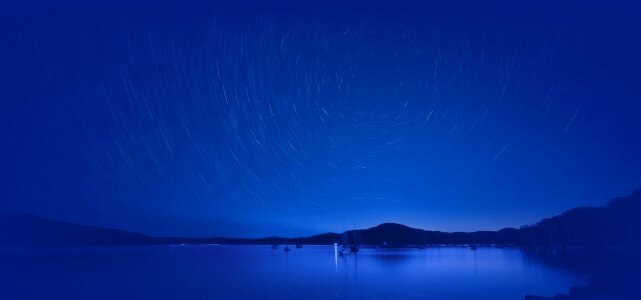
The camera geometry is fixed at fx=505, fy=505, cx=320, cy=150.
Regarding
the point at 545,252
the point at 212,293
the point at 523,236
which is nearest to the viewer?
the point at 212,293

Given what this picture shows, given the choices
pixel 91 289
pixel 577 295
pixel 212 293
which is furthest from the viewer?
pixel 91 289

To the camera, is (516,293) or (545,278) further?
(545,278)

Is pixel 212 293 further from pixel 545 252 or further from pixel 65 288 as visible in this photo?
pixel 545 252

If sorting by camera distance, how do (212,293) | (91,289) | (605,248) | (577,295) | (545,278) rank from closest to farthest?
(577,295) → (212,293) → (91,289) → (545,278) → (605,248)

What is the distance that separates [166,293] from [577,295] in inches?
1242

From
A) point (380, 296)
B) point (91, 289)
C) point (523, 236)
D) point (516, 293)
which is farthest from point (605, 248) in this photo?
point (523, 236)

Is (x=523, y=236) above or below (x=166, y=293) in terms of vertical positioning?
above

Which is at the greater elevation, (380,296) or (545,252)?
(545,252)

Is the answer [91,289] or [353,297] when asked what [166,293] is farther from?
→ [353,297]

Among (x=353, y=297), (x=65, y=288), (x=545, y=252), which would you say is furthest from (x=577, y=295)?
(x=545, y=252)

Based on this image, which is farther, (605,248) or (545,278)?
(605,248)

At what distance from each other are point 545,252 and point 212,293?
88.8m

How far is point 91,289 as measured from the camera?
151 feet

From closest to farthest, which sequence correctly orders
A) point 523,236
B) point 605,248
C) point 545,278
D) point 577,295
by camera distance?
point 577,295 → point 545,278 → point 605,248 → point 523,236
